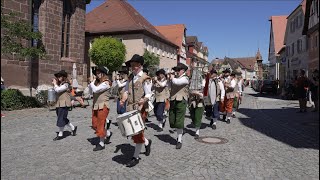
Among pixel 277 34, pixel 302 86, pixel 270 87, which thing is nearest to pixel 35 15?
pixel 302 86

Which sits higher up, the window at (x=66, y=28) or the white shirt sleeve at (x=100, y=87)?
the window at (x=66, y=28)

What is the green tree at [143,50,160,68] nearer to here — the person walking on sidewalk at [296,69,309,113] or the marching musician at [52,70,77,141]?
the person walking on sidewalk at [296,69,309,113]

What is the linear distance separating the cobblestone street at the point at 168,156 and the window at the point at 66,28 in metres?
12.9

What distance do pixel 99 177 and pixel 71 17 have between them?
18750mm

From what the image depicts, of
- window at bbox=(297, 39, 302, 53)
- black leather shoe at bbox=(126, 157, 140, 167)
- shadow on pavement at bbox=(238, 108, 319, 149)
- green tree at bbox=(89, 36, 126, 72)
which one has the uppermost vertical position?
window at bbox=(297, 39, 302, 53)

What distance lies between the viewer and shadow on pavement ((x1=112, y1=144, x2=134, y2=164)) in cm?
541

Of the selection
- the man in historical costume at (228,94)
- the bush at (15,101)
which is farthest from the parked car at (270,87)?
the bush at (15,101)

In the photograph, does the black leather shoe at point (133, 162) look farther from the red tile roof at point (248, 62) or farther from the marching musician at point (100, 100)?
the red tile roof at point (248, 62)

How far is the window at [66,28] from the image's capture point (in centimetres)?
2068

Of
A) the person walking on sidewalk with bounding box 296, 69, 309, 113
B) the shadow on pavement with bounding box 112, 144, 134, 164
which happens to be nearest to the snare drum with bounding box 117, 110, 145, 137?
the shadow on pavement with bounding box 112, 144, 134, 164

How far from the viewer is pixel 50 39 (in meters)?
18.8

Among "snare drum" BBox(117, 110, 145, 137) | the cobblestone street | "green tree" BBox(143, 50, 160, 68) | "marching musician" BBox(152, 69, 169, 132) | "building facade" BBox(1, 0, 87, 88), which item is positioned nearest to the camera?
the cobblestone street

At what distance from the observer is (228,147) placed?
6469 millimetres

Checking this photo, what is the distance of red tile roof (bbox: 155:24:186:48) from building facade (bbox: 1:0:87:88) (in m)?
30.3
